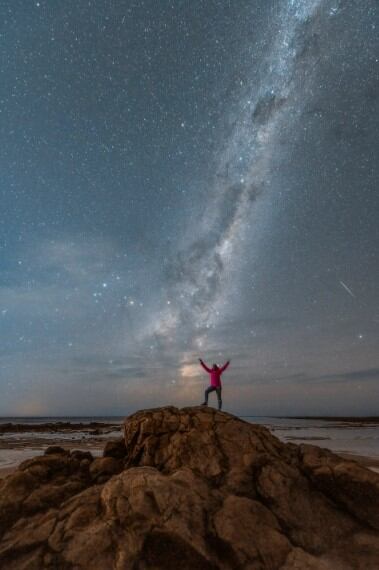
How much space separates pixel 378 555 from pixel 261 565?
2.52 m

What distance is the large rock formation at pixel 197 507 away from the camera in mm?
7418

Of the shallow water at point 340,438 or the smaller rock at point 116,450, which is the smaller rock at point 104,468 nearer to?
the smaller rock at point 116,450

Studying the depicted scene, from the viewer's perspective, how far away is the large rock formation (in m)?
7.42

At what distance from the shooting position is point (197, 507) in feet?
26.8

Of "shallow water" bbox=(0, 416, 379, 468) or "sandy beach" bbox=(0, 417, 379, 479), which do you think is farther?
"shallow water" bbox=(0, 416, 379, 468)

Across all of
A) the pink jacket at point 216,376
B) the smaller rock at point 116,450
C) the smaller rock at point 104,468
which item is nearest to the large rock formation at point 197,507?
the smaller rock at point 104,468

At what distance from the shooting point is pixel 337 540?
8344 mm

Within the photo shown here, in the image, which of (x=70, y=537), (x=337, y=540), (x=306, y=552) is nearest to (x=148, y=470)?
(x=70, y=537)

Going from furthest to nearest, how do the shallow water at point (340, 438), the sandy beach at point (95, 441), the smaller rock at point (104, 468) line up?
1. the shallow water at point (340, 438)
2. the sandy beach at point (95, 441)
3. the smaller rock at point (104, 468)

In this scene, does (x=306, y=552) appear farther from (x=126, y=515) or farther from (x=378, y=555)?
(x=126, y=515)

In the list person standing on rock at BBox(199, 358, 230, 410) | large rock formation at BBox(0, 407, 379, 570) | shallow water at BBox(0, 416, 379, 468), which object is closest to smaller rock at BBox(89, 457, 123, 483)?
large rock formation at BBox(0, 407, 379, 570)

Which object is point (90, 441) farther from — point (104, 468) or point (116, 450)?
point (104, 468)

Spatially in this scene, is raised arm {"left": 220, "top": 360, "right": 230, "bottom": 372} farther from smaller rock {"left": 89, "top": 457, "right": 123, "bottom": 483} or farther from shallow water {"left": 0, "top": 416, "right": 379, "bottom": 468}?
shallow water {"left": 0, "top": 416, "right": 379, "bottom": 468}

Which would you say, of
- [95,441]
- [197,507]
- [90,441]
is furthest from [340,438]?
[197,507]
